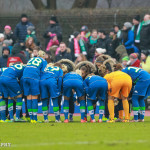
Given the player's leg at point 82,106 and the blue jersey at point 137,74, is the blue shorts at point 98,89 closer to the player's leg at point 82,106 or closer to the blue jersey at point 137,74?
the player's leg at point 82,106

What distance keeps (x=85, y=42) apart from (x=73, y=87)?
6872 mm

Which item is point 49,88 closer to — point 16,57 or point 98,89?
point 98,89

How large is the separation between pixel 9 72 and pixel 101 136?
5.52m

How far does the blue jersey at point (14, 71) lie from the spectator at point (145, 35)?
22.7 ft

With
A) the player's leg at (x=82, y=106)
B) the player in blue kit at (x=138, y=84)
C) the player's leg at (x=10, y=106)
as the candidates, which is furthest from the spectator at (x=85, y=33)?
the player's leg at (x=10, y=106)

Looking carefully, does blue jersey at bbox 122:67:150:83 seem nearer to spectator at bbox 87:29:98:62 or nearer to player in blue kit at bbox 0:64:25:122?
player in blue kit at bbox 0:64:25:122

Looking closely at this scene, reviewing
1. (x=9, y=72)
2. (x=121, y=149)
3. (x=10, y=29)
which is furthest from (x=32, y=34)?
(x=121, y=149)

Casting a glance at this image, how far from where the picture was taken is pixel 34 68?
15.5 metres

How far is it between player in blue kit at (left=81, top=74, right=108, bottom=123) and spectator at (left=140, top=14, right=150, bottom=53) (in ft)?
20.4

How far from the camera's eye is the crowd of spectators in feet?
67.8

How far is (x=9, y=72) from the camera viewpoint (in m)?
15.8

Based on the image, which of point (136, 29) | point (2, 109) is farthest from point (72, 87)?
point (136, 29)

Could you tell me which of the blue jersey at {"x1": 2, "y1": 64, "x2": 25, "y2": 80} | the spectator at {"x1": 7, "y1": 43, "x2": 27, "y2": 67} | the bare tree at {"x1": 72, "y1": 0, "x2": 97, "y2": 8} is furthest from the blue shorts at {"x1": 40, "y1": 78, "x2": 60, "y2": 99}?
the bare tree at {"x1": 72, "y1": 0, "x2": 97, "y2": 8}

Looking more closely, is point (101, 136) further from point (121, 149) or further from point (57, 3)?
point (57, 3)
